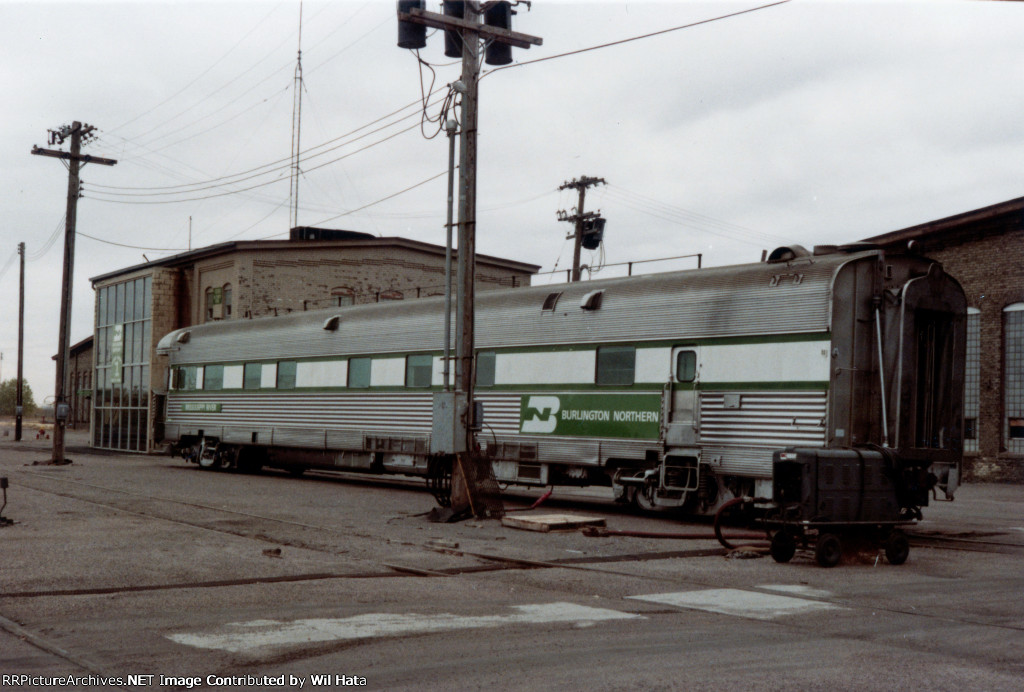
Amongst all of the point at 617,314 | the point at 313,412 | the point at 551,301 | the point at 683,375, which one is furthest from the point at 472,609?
the point at 313,412

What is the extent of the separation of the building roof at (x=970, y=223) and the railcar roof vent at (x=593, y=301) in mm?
12004

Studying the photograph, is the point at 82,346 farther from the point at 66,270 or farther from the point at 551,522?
the point at 551,522

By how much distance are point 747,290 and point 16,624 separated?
11425mm

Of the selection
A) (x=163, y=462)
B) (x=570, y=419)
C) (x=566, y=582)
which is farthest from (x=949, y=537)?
(x=163, y=462)

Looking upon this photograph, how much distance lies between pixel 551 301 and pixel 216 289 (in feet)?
83.1

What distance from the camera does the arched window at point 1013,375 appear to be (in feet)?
89.1

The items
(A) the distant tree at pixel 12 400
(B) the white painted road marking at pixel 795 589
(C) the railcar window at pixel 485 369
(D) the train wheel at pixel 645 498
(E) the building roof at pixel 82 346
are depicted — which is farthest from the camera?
(A) the distant tree at pixel 12 400

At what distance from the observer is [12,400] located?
14862cm

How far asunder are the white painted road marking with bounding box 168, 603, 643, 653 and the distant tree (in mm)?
147582

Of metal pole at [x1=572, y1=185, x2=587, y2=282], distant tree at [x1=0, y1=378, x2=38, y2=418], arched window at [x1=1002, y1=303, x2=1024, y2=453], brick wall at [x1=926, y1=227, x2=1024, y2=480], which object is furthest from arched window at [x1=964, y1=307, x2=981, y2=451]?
distant tree at [x1=0, y1=378, x2=38, y2=418]

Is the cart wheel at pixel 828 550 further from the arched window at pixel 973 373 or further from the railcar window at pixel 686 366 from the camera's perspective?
the arched window at pixel 973 373

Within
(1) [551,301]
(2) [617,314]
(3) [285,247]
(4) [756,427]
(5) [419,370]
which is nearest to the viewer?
(4) [756,427]

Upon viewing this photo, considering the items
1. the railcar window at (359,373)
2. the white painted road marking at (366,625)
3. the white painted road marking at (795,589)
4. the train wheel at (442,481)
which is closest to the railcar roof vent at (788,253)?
the train wheel at (442,481)

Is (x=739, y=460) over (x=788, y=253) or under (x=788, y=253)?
under
